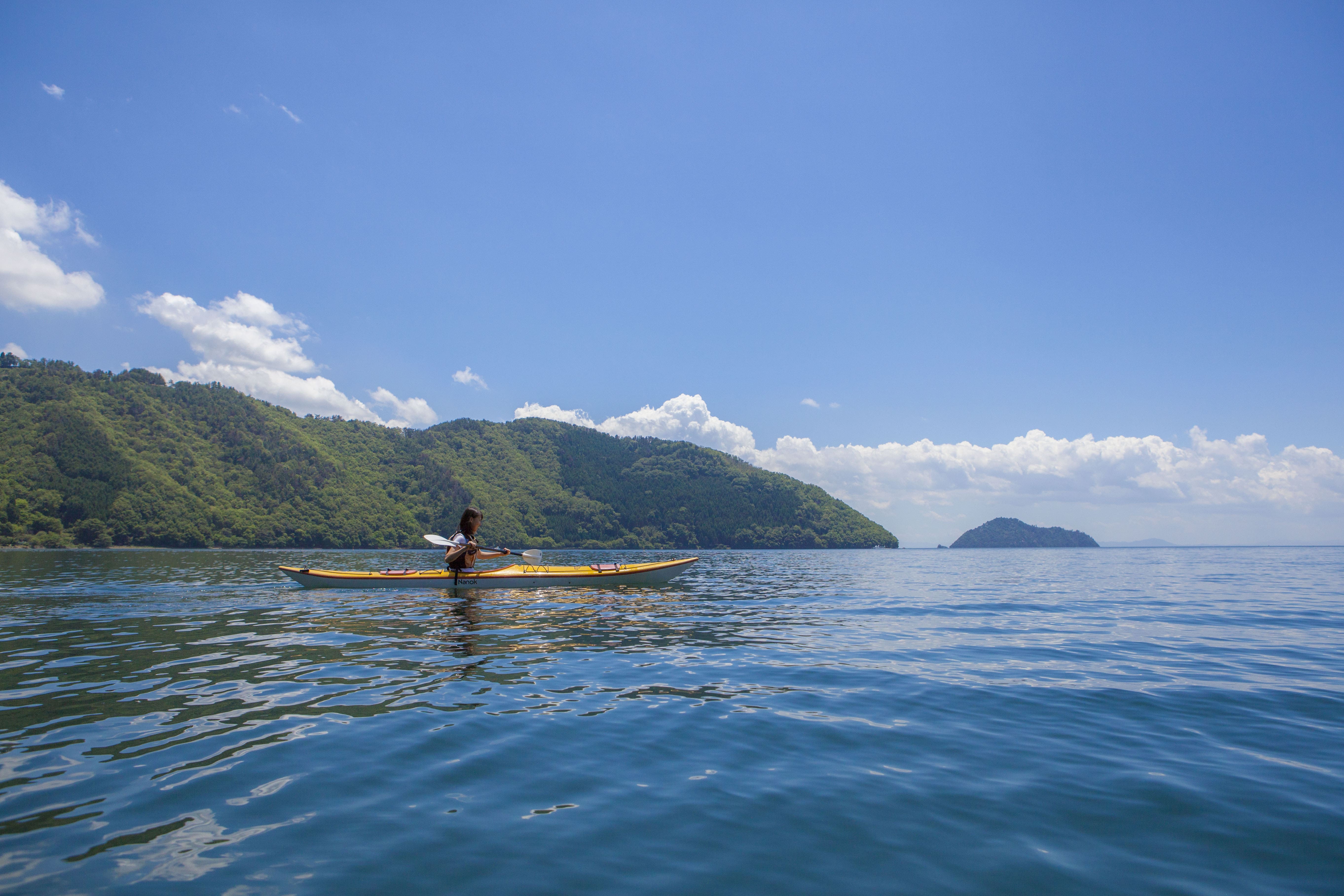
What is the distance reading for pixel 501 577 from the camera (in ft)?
71.7

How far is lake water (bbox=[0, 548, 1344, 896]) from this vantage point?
4.10 metres

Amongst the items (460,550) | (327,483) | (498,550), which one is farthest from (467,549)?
(327,483)

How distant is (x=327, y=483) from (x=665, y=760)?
5576 inches

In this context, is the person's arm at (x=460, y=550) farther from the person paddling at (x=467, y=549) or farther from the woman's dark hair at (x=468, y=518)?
the woman's dark hair at (x=468, y=518)

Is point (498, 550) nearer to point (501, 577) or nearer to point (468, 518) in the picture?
point (468, 518)

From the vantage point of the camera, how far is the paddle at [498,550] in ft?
62.2

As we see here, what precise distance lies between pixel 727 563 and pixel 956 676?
1900 inches

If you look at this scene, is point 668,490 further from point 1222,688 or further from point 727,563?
point 1222,688

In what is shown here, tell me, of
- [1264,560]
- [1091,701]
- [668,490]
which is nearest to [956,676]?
[1091,701]

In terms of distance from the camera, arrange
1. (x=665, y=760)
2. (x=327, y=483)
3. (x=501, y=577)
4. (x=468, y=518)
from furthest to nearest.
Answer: (x=327, y=483)
(x=501, y=577)
(x=468, y=518)
(x=665, y=760)

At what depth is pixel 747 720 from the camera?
746 centimetres

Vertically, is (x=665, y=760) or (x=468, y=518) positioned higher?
(x=468, y=518)

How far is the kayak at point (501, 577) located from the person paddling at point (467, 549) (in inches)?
24.2

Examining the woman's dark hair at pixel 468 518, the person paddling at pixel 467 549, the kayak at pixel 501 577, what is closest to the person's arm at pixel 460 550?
the person paddling at pixel 467 549
